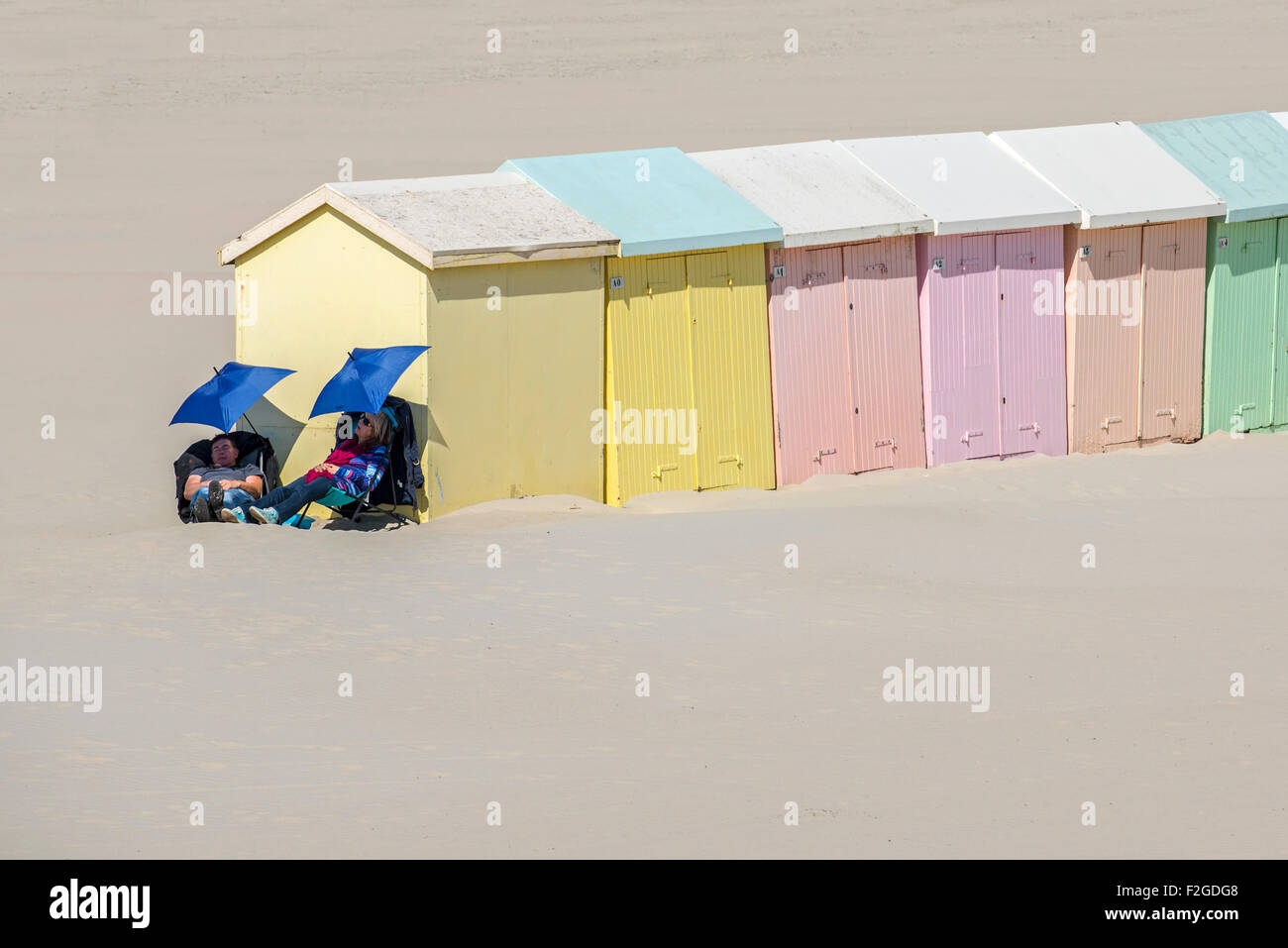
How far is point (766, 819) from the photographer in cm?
843

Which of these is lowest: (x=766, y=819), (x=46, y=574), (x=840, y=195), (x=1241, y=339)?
(x=766, y=819)

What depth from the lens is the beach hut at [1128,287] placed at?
53.4 feet

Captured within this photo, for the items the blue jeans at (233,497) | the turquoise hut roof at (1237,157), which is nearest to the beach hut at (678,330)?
the blue jeans at (233,497)

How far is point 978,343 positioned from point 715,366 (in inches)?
106

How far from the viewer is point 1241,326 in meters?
17.2

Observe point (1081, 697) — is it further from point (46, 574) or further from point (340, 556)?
point (46, 574)

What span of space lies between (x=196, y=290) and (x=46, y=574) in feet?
38.6

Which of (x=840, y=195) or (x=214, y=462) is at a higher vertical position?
(x=840, y=195)

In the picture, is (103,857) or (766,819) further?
(766,819)

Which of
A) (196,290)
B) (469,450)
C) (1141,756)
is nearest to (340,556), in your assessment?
Result: (469,450)

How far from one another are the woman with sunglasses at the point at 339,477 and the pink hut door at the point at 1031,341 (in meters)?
5.96

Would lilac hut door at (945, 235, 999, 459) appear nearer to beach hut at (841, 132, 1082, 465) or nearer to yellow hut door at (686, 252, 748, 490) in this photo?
beach hut at (841, 132, 1082, 465)

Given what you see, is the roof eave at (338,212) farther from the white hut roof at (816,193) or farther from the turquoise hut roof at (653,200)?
the white hut roof at (816,193)

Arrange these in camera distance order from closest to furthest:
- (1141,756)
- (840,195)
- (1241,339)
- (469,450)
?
(1141,756) → (469,450) → (840,195) → (1241,339)
